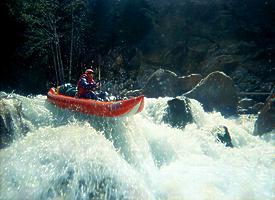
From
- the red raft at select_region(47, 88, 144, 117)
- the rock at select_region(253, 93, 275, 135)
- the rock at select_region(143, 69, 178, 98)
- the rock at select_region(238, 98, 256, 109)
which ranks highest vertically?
the red raft at select_region(47, 88, 144, 117)

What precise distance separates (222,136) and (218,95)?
4174 mm

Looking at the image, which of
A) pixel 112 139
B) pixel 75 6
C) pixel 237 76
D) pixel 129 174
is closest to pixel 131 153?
pixel 112 139

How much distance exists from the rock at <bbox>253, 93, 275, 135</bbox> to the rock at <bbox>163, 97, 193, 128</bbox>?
2262 millimetres

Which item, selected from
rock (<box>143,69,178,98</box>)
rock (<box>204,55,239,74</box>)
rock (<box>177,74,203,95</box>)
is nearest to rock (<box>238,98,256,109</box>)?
rock (<box>177,74,203,95</box>)

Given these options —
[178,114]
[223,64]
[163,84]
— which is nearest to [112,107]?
[178,114]

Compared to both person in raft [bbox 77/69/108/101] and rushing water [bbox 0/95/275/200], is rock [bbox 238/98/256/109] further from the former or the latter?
person in raft [bbox 77/69/108/101]

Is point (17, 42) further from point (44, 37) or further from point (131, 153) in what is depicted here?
point (131, 153)

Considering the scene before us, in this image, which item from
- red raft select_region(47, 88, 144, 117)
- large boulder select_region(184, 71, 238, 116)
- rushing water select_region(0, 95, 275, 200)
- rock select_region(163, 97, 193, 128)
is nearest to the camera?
rushing water select_region(0, 95, 275, 200)

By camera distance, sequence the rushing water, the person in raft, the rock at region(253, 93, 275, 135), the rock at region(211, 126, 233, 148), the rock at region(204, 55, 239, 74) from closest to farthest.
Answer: the rushing water, the person in raft, the rock at region(211, 126, 233, 148), the rock at region(253, 93, 275, 135), the rock at region(204, 55, 239, 74)

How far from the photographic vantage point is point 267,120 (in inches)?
420

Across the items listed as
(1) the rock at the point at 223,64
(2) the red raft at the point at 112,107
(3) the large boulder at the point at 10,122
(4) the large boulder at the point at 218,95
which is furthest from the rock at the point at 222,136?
(1) the rock at the point at 223,64

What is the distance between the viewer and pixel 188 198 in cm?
580

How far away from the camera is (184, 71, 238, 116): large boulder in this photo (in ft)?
43.5

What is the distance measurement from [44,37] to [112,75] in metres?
4.79
